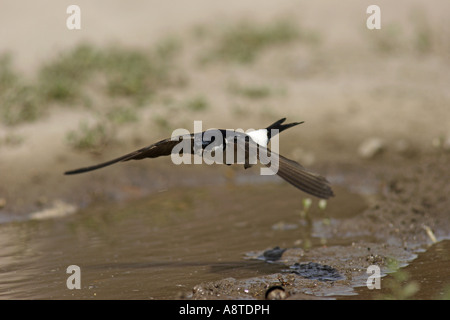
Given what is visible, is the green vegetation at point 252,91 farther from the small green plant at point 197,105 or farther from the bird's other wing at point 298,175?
the bird's other wing at point 298,175

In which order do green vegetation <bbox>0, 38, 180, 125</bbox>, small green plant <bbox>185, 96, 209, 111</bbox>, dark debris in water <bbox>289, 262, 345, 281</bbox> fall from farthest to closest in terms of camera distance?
small green plant <bbox>185, 96, 209, 111</bbox>
green vegetation <bbox>0, 38, 180, 125</bbox>
dark debris in water <bbox>289, 262, 345, 281</bbox>

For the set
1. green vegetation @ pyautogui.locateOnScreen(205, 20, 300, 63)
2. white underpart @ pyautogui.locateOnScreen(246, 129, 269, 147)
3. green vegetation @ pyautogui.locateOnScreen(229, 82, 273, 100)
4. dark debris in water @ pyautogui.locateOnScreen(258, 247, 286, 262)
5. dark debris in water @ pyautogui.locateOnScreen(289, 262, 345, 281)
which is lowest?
dark debris in water @ pyautogui.locateOnScreen(289, 262, 345, 281)

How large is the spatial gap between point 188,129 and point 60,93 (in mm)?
1746

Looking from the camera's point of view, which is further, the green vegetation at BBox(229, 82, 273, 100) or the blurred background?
the green vegetation at BBox(229, 82, 273, 100)

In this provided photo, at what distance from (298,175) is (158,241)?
1961 millimetres

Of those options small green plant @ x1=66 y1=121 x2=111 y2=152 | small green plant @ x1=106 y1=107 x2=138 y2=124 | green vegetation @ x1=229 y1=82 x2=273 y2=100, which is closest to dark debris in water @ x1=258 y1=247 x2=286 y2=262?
small green plant @ x1=66 y1=121 x2=111 y2=152

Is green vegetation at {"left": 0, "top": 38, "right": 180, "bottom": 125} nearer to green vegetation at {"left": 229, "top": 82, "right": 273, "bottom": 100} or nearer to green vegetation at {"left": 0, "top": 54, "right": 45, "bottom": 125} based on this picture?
green vegetation at {"left": 0, "top": 54, "right": 45, "bottom": 125}

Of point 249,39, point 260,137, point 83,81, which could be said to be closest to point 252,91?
point 249,39

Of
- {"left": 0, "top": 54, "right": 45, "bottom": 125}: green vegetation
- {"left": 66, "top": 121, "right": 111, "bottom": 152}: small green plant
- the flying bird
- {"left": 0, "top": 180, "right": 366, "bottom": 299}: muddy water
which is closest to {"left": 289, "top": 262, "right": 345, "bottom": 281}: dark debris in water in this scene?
{"left": 0, "top": 180, "right": 366, "bottom": 299}: muddy water

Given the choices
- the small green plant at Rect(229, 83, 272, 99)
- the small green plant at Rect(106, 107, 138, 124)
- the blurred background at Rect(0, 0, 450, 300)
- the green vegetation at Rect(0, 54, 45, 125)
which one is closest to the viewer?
the blurred background at Rect(0, 0, 450, 300)

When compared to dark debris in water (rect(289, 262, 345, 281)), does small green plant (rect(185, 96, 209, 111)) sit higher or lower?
higher

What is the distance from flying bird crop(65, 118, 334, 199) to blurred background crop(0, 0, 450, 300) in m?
2.37

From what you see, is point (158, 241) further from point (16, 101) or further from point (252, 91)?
point (252, 91)

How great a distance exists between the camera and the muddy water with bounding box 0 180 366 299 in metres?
4.21
